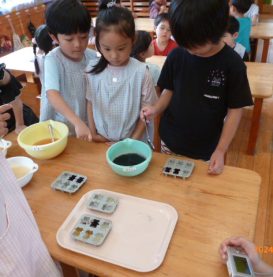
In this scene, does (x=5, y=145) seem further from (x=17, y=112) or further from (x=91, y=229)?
(x=91, y=229)

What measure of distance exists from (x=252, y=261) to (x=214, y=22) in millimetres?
632

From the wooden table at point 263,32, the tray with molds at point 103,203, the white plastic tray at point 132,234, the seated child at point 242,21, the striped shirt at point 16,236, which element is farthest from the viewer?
the wooden table at point 263,32

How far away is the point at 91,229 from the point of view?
0.71 metres

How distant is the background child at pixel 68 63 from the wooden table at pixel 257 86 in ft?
3.60

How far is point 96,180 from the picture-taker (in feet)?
2.87

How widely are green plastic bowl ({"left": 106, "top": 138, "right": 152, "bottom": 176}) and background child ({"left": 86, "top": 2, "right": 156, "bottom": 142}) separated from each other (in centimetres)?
25

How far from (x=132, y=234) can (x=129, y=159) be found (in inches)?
11.1

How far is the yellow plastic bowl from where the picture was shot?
94cm

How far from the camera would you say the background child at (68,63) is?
1.08 m

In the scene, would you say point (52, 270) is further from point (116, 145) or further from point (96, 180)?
point (116, 145)

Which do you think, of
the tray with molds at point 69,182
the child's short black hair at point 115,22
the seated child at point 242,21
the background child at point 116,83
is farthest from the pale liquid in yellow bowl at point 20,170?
the seated child at point 242,21

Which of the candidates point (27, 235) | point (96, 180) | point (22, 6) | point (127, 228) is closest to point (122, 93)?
point (96, 180)

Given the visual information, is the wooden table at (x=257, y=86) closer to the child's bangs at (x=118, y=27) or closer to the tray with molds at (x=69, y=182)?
the child's bangs at (x=118, y=27)

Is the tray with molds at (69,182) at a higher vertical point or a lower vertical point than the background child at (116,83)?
lower
